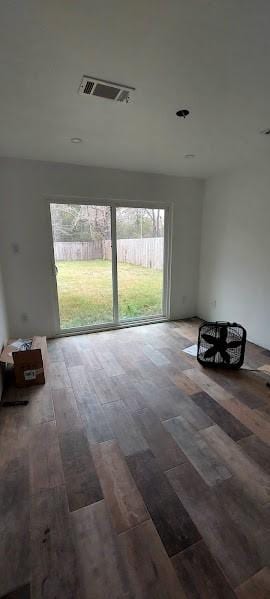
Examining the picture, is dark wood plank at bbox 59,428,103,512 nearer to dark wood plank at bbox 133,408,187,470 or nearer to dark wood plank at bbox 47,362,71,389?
dark wood plank at bbox 133,408,187,470

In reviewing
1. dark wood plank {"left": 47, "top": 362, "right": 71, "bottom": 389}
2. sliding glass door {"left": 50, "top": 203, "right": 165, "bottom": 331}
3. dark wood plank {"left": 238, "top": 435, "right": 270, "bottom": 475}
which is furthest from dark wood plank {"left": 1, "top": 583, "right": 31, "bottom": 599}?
sliding glass door {"left": 50, "top": 203, "right": 165, "bottom": 331}

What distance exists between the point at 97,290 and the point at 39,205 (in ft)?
4.64

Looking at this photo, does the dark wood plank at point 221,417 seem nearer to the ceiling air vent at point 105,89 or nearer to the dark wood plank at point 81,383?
the dark wood plank at point 81,383

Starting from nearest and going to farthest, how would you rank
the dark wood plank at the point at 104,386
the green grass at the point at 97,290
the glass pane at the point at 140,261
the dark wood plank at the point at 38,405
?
the dark wood plank at the point at 38,405, the dark wood plank at the point at 104,386, the green grass at the point at 97,290, the glass pane at the point at 140,261

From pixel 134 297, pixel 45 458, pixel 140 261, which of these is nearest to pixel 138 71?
pixel 45 458

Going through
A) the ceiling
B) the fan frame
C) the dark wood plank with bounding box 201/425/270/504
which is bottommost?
the dark wood plank with bounding box 201/425/270/504

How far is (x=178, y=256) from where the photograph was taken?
423 cm

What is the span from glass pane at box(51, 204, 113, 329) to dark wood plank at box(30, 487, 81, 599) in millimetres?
2564

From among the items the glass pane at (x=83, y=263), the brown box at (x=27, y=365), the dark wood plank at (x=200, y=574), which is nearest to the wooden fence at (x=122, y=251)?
the glass pane at (x=83, y=263)

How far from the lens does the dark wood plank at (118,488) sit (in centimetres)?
133

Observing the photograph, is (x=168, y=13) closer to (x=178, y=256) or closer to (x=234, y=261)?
(x=234, y=261)

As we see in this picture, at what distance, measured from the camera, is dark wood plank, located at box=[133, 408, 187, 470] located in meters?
1.67

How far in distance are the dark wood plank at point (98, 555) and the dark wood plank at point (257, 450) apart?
39.3 inches

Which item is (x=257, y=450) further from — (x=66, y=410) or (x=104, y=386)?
(x=66, y=410)
